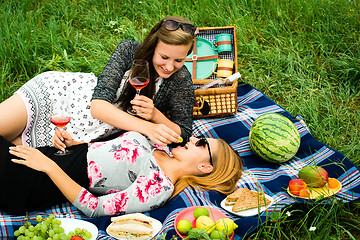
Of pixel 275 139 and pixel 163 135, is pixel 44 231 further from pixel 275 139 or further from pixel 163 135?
pixel 275 139

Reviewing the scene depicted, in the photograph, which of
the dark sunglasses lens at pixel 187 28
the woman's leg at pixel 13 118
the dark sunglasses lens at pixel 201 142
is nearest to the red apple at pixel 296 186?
the dark sunglasses lens at pixel 201 142

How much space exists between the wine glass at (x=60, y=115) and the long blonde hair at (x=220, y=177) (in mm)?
1164

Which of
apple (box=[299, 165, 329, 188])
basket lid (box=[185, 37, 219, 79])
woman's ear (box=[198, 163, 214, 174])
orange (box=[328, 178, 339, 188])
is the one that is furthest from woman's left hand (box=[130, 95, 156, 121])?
basket lid (box=[185, 37, 219, 79])

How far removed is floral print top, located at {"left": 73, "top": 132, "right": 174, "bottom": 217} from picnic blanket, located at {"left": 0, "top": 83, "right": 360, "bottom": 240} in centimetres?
15

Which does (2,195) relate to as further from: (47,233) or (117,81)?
(117,81)

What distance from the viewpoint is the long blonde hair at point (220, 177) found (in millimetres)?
3674

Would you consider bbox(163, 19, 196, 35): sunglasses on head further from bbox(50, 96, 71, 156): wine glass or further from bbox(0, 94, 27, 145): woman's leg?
bbox(0, 94, 27, 145): woman's leg

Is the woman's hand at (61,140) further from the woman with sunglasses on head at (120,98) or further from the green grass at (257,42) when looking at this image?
the green grass at (257,42)

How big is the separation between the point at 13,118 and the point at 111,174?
1.19 meters

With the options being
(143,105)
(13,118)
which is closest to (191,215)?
(143,105)

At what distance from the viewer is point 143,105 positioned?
11.5 feet

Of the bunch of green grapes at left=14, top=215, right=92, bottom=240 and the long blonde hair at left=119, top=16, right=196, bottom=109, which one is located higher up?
the long blonde hair at left=119, top=16, right=196, bottom=109

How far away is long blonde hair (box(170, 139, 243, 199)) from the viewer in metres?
3.67

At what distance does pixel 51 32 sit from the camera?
606cm
